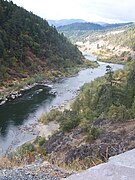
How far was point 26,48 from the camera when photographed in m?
72.2

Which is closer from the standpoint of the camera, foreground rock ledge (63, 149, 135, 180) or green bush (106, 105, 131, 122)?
foreground rock ledge (63, 149, 135, 180)

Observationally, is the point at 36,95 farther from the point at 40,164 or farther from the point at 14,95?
the point at 40,164

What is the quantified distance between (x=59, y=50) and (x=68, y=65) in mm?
8994

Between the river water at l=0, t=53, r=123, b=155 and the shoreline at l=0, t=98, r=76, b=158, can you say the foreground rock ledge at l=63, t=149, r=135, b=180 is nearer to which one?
the river water at l=0, t=53, r=123, b=155

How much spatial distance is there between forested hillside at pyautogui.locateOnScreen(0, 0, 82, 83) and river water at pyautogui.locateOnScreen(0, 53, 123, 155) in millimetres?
9745

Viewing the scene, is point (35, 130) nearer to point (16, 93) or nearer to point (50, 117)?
point (50, 117)

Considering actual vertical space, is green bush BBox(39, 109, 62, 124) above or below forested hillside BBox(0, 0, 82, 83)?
below

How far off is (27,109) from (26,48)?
A: 37.1 m

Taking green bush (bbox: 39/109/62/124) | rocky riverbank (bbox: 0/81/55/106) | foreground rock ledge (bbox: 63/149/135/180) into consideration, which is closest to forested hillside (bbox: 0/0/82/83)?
rocky riverbank (bbox: 0/81/55/106)

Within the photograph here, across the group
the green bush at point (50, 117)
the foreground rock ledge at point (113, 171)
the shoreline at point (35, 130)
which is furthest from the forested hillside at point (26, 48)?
the foreground rock ledge at point (113, 171)

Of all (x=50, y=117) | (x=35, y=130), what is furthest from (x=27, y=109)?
(x=35, y=130)

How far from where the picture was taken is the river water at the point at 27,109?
27.6m

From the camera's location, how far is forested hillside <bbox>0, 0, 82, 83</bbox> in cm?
6259

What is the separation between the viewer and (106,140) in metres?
17.7
